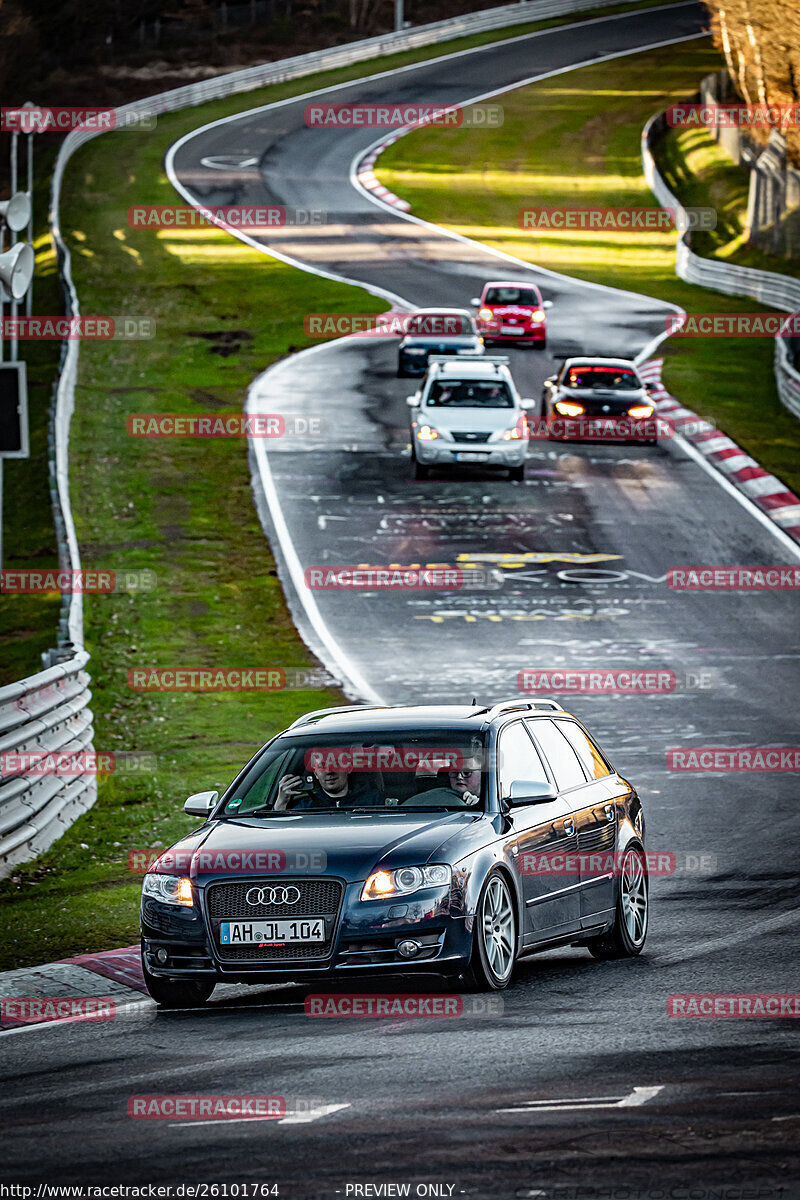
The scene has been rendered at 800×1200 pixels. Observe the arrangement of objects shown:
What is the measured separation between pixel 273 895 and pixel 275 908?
63 mm

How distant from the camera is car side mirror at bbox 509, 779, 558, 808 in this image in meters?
9.88

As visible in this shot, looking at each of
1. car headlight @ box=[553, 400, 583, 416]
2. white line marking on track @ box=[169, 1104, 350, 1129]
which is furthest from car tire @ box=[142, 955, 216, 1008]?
car headlight @ box=[553, 400, 583, 416]

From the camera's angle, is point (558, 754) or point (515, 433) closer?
point (558, 754)

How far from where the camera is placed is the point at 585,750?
11414mm

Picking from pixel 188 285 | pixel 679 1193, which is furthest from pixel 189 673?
pixel 188 285

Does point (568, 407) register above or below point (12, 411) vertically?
below

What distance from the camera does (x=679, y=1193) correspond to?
5.94 metres

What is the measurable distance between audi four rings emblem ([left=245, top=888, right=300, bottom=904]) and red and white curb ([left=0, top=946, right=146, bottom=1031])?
111 centimetres

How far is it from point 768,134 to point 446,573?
38.0m

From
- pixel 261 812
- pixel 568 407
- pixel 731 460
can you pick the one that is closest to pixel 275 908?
pixel 261 812

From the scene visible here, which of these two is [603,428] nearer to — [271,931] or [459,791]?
[459,791]

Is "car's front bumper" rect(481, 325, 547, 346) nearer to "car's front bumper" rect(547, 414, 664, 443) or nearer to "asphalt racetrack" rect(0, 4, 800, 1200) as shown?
"asphalt racetrack" rect(0, 4, 800, 1200)

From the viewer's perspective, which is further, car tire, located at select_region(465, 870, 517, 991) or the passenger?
the passenger

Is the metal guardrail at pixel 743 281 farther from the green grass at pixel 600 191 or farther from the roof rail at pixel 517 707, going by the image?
the roof rail at pixel 517 707
